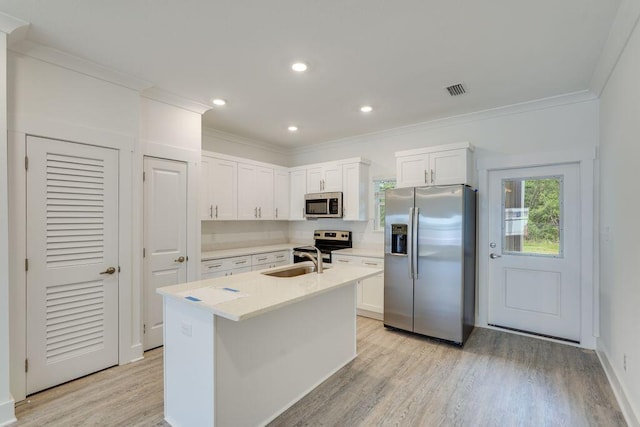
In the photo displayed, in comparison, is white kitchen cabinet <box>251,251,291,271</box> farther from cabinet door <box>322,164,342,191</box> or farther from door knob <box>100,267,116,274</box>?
door knob <box>100,267,116,274</box>

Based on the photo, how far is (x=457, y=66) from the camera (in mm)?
2652

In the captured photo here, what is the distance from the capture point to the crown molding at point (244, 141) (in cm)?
454

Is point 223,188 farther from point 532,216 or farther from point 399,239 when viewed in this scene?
point 532,216

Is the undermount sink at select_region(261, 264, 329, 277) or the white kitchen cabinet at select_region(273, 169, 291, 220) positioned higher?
the white kitchen cabinet at select_region(273, 169, 291, 220)

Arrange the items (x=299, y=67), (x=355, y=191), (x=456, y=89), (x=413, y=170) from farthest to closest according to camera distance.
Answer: (x=355, y=191) < (x=413, y=170) < (x=456, y=89) < (x=299, y=67)

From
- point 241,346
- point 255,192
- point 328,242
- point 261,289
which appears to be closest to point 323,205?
point 328,242

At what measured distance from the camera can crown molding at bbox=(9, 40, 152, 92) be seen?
232cm

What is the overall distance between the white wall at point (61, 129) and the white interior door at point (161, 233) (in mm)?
192

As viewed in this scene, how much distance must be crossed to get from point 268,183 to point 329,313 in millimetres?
2880

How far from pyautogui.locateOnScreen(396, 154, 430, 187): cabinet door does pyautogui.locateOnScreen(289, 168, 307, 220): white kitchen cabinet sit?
67.8 inches

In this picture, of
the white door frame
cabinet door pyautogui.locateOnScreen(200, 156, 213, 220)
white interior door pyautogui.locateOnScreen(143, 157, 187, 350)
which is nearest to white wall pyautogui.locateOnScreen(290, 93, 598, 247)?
the white door frame

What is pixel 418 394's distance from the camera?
2.43 meters

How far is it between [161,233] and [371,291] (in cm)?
270

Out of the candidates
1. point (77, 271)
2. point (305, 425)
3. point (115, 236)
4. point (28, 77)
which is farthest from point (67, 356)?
point (28, 77)
